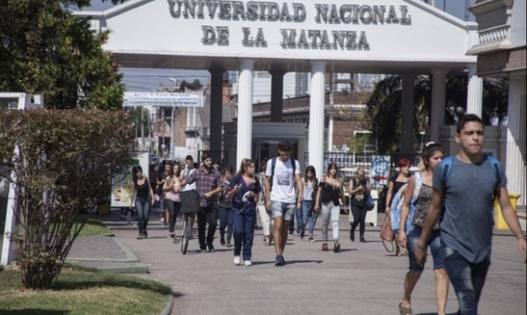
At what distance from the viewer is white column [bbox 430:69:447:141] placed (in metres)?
44.2

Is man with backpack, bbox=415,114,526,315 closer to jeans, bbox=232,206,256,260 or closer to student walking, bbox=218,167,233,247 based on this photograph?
jeans, bbox=232,206,256,260

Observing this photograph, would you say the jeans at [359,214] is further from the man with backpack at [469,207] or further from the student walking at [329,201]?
the man with backpack at [469,207]

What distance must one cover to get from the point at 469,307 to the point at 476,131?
4.15ft

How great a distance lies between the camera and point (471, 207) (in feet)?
27.5

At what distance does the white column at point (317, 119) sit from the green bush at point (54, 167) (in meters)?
26.9

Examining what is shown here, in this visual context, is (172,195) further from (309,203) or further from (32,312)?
(32,312)

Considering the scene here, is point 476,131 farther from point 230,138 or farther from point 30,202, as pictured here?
point 230,138

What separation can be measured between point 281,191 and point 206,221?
3893mm

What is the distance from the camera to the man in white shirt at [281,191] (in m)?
19.8

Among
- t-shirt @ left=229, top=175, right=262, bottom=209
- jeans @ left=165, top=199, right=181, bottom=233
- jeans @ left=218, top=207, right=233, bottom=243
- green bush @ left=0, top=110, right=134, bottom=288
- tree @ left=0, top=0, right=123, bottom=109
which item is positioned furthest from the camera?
tree @ left=0, top=0, right=123, bottom=109

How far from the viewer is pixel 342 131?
7606 cm

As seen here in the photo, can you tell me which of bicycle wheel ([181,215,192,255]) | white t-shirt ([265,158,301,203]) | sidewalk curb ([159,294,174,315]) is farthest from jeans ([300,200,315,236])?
sidewalk curb ([159,294,174,315])

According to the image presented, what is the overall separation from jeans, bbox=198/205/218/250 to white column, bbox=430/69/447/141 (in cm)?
2172

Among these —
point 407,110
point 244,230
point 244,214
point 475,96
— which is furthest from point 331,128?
point 244,230
